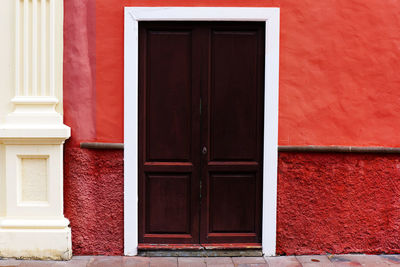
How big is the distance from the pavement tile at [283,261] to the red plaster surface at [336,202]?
0.35ft

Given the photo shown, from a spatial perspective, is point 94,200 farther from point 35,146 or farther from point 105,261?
point 35,146

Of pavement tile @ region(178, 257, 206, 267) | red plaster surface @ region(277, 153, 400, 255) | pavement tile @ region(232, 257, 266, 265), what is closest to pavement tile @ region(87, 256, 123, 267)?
pavement tile @ region(178, 257, 206, 267)

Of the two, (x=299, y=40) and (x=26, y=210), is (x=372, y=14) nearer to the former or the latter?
(x=299, y=40)

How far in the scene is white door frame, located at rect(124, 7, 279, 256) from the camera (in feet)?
18.9

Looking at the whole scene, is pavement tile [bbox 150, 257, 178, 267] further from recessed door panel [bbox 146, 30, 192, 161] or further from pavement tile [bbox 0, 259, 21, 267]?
pavement tile [bbox 0, 259, 21, 267]

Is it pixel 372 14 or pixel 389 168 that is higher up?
pixel 372 14

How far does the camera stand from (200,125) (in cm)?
591

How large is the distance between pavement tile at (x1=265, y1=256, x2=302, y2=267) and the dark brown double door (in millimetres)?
375

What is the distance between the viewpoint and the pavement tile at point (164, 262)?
221 inches

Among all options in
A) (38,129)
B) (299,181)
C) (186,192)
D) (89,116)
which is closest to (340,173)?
(299,181)

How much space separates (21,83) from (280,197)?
10.4ft

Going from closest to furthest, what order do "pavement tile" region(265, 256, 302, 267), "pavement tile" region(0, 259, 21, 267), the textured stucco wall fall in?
"pavement tile" region(0, 259, 21, 267) < "pavement tile" region(265, 256, 302, 267) < the textured stucco wall

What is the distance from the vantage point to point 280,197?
5906 mm

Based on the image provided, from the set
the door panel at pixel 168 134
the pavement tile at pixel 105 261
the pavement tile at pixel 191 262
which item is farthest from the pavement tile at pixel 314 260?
the pavement tile at pixel 105 261
